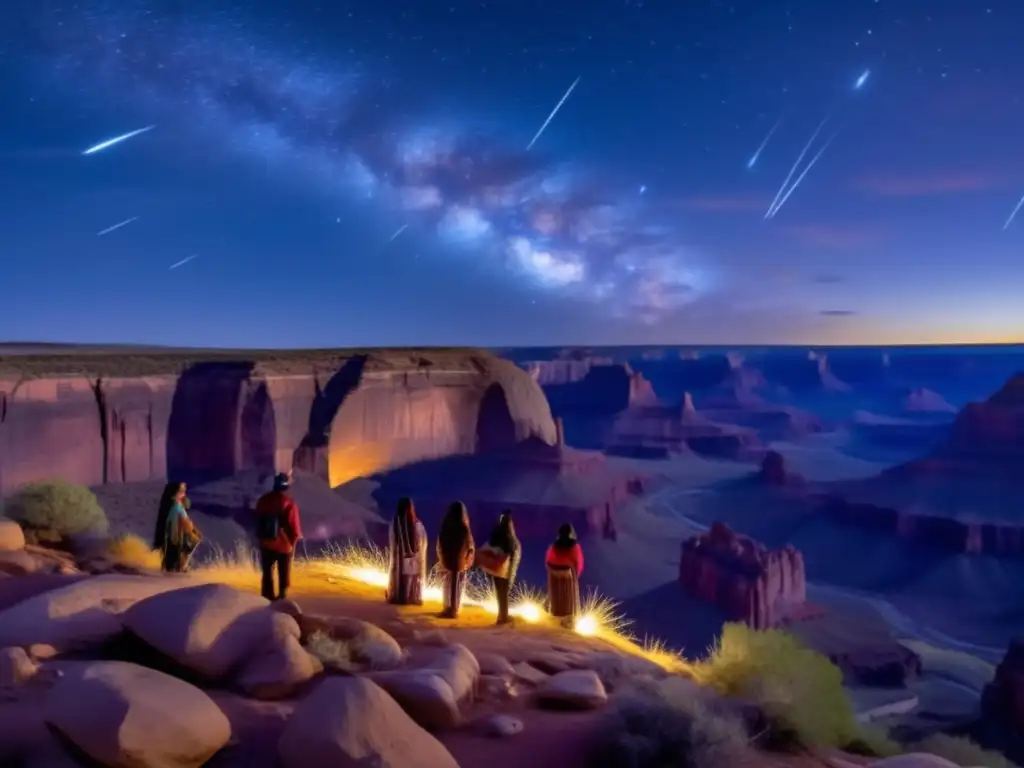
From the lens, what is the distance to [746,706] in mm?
7391

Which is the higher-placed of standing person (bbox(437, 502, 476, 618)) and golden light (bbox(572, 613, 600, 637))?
standing person (bbox(437, 502, 476, 618))

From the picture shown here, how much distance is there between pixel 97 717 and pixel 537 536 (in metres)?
39.4

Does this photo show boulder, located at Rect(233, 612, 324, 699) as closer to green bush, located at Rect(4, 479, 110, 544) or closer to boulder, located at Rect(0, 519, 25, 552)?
boulder, located at Rect(0, 519, 25, 552)

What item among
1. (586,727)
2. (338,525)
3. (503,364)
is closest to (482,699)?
(586,727)

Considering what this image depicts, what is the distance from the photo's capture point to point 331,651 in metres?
7.80

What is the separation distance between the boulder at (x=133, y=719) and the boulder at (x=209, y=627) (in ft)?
3.56

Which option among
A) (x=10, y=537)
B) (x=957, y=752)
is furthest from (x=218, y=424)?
(x=957, y=752)

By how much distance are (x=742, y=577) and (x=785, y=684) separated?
97.8ft

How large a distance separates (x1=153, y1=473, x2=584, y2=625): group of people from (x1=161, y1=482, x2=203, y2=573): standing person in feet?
5.21

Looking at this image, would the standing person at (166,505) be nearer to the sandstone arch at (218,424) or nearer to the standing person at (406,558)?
the standing person at (406,558)

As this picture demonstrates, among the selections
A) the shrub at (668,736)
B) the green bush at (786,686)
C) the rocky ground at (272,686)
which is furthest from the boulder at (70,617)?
the green bush at (786,686)

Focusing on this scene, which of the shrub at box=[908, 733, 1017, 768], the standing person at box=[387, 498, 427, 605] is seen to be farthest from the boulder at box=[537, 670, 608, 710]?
the shrub at box=[908, 733, 1017, 768]

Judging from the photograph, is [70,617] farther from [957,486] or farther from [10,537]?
[957,486]

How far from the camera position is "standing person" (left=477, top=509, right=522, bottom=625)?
34.9ft
